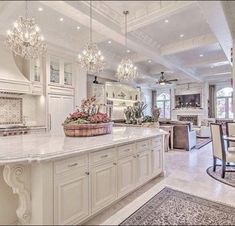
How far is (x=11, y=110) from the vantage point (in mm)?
5191

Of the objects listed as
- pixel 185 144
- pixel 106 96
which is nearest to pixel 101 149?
pixel 185 144

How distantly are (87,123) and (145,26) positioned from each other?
7.89 ft

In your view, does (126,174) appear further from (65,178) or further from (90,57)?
(90,57)

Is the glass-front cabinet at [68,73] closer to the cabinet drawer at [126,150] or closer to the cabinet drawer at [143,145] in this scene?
the cabinet drawer at [143,145]

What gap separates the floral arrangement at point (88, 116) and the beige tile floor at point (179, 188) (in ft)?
4.03

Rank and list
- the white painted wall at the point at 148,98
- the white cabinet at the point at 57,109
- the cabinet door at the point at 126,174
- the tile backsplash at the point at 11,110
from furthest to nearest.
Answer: the white painted wall at the point at 148,98 → the white cabinet at the point at 57,109 → the tile backsplash at the point at 11,110 → the cabinet door at the point at 126,174

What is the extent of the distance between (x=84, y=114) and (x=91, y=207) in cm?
133

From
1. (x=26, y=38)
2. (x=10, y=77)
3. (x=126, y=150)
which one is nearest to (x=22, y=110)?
(x=10, y=77)

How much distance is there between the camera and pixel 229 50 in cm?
518

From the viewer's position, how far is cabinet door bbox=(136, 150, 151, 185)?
305 centimetres

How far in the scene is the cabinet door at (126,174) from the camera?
8.66 ft

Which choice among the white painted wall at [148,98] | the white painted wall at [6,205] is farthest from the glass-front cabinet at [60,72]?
the white painted wall at [148,98]

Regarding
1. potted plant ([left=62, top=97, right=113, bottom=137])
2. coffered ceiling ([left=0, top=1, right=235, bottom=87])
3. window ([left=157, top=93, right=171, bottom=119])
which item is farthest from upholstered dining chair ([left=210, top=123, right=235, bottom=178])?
window ([left=157, top=93, right=171, bottom=119])

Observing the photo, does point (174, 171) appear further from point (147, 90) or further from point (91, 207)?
point (147, 90)
